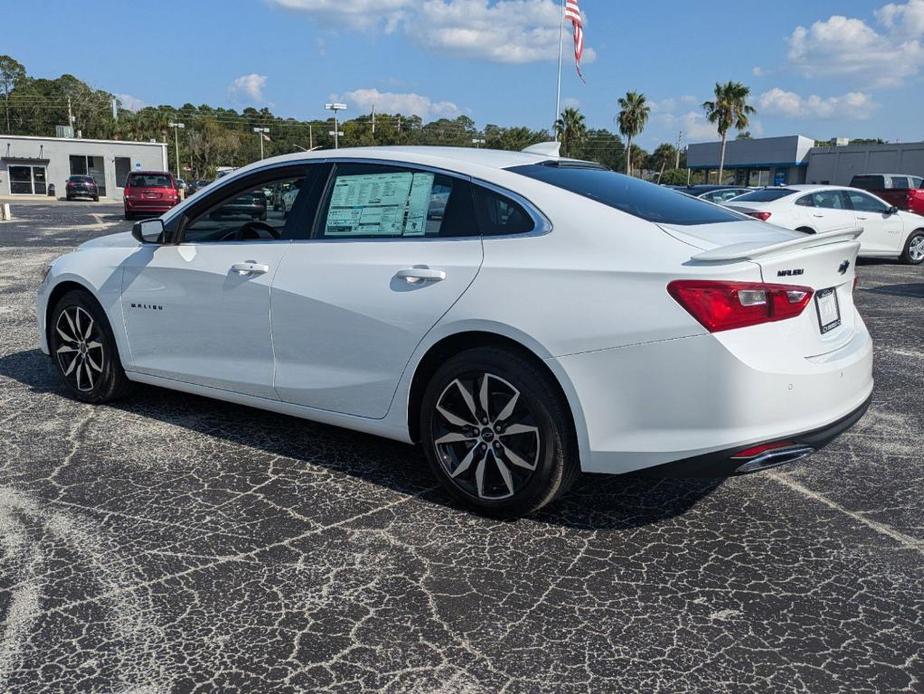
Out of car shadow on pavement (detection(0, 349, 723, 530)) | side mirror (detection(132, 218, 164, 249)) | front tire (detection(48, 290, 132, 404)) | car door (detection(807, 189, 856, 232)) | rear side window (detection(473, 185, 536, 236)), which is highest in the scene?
car door (detection(807, 189, 856, 232))

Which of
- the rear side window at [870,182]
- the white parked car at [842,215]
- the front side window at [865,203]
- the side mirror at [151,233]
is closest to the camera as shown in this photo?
the side mirror at [151,233]

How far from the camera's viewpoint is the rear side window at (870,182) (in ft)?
81.7

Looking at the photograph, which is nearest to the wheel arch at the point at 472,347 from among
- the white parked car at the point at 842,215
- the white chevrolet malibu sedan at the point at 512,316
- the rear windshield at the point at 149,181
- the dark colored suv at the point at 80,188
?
the white chevrolet malibu sedan at the point at 512,316

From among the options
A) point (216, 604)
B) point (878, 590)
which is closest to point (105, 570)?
point (216, 604)

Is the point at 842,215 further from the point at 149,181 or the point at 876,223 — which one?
the point at 149,181

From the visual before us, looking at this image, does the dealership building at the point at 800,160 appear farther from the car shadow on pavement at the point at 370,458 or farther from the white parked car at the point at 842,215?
the car shadow on pavement at the point at 370,458

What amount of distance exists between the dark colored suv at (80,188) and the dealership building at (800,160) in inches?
1734

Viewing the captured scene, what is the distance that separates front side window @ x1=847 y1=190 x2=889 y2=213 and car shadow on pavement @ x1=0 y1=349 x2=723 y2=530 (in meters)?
12.5

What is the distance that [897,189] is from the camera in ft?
79.2

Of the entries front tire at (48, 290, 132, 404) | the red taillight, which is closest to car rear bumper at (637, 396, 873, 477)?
the red taillight

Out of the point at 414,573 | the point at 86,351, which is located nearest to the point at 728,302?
the point at 414,573

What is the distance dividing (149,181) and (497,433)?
28.2m

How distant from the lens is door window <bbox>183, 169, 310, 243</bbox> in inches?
166

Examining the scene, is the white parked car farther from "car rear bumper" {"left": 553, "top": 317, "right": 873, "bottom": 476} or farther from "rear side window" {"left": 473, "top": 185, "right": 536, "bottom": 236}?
"car rear bumper" {"left": 553, "top": 317, "right": 873, "bottom": 476}
